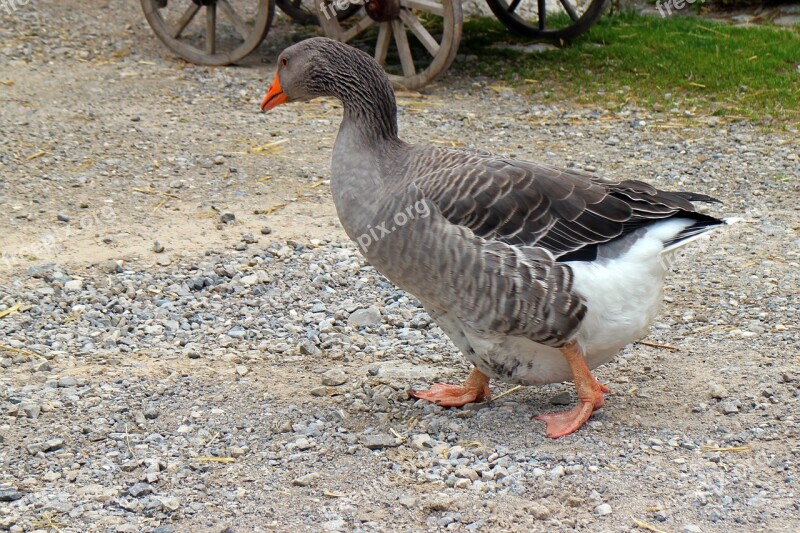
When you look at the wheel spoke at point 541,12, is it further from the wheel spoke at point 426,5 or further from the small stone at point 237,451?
the small stone at point 237,451

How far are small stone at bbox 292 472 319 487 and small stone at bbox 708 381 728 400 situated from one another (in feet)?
6.13

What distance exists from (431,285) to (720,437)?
137 cm

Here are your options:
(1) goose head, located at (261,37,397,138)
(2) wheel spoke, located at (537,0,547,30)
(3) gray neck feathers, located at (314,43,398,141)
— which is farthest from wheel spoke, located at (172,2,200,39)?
(3) gray neck feathers, located at (314,43,398,141)

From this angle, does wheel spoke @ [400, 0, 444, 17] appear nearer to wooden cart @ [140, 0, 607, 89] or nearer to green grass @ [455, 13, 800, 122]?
wooden cart @ [140, 0, 607, 89]

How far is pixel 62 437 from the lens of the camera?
4.14 meters

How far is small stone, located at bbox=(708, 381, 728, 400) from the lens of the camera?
14.5 feet

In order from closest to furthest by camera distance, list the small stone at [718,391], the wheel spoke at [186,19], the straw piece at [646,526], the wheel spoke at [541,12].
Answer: the straw piece at [646,526], the small stone at [718,391], the wheel spoke at [186,19], the wheel spoke at [541,12]

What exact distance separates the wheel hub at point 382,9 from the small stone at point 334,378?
5400 mm

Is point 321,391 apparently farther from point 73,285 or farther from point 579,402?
point 73,285

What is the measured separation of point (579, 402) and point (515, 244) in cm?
80

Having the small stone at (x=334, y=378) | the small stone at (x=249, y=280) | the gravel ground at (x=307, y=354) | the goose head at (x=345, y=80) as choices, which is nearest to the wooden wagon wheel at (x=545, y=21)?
the gravel ground at (x=307, y=354)

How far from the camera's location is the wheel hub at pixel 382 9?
934 centimetres

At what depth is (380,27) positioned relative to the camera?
31.4ft

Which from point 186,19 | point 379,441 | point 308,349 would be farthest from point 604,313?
point 186,19
